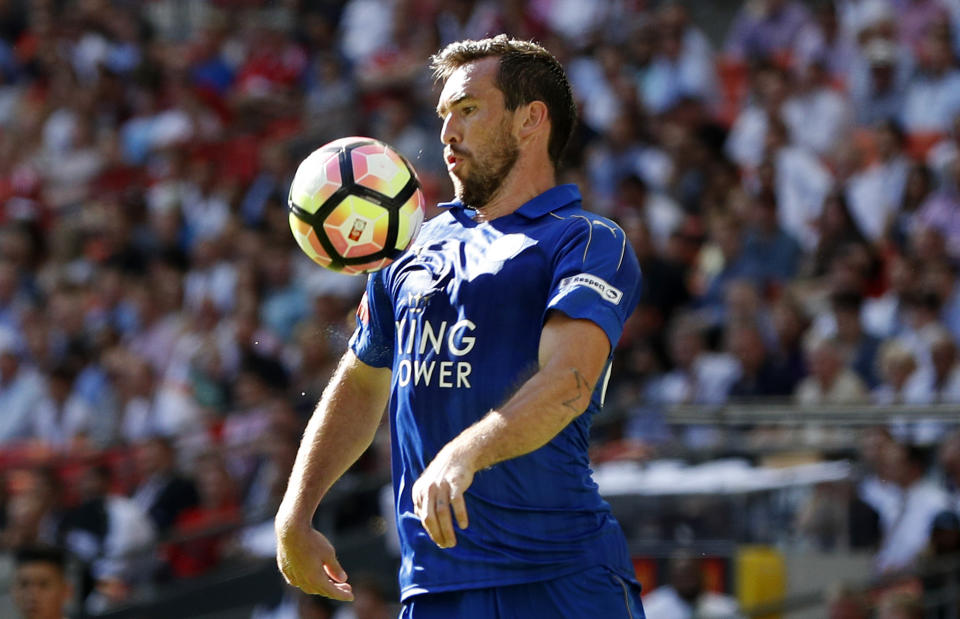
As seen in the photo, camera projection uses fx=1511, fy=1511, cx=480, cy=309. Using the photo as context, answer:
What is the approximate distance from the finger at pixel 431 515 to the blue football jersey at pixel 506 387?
1.94 feet

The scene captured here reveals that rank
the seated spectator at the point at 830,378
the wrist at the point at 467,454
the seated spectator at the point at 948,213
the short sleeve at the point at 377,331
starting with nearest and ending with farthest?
the wrist at the point at 467,454 < the short sleeve at the point at 377,331 < the seated spectator at the point at 830,378 < the seated spectator at the point at 948,213

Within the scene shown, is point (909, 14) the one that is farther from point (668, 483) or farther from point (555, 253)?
point (555, 253)

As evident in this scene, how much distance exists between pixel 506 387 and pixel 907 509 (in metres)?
4.87

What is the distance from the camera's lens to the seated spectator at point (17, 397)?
547 inches

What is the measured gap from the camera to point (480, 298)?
155 inches

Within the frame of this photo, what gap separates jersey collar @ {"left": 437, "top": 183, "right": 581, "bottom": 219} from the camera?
407 cm

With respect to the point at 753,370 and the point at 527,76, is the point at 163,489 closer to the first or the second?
the point at 753,370

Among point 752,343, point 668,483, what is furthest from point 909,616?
point 752,343

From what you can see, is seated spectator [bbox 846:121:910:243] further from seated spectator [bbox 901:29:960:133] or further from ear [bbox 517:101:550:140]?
ear [bbox 517:101:550:140]

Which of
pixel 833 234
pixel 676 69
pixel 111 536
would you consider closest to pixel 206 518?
pixel 111 536

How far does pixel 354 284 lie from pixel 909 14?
520 centimetres

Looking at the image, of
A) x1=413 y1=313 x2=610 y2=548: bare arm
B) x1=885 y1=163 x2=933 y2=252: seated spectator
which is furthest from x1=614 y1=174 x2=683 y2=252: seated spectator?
x1=413 y1=313 x2=610 y2=548: bare arm

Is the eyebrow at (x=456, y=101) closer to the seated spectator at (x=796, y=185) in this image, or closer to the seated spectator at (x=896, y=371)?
the seated spectator at (x=896, y=371)

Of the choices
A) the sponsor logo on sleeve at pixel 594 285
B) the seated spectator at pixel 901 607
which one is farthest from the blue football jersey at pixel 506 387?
the seated spectator at pixel 901 607
